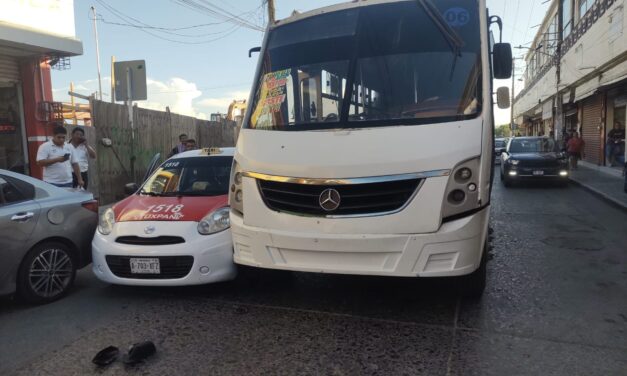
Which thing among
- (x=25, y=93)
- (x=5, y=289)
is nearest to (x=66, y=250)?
(x=5, y=289)

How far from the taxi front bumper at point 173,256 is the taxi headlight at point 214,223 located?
0.05m

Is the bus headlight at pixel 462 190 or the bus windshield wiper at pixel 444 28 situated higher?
the bus windshield wiper at pixel 444 28

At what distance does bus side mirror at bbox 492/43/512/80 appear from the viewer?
4.60m

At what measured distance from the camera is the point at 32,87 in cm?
1127

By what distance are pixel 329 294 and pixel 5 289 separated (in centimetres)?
295

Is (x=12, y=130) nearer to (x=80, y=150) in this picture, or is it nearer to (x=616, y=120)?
(x=80, y=150)

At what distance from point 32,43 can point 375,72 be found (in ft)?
29.3

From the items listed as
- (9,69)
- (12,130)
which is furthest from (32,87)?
(12,130)

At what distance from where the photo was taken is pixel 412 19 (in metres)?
4.28

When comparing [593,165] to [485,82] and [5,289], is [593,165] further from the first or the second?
[5,289]

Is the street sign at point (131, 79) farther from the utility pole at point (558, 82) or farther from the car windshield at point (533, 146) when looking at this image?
the utility pole at point (558, 82)

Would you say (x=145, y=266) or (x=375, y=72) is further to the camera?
(x=145, y=266)

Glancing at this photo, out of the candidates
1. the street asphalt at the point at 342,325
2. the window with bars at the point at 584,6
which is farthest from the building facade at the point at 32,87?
the window with bars at the point at 584,6

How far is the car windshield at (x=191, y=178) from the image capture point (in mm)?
5582
